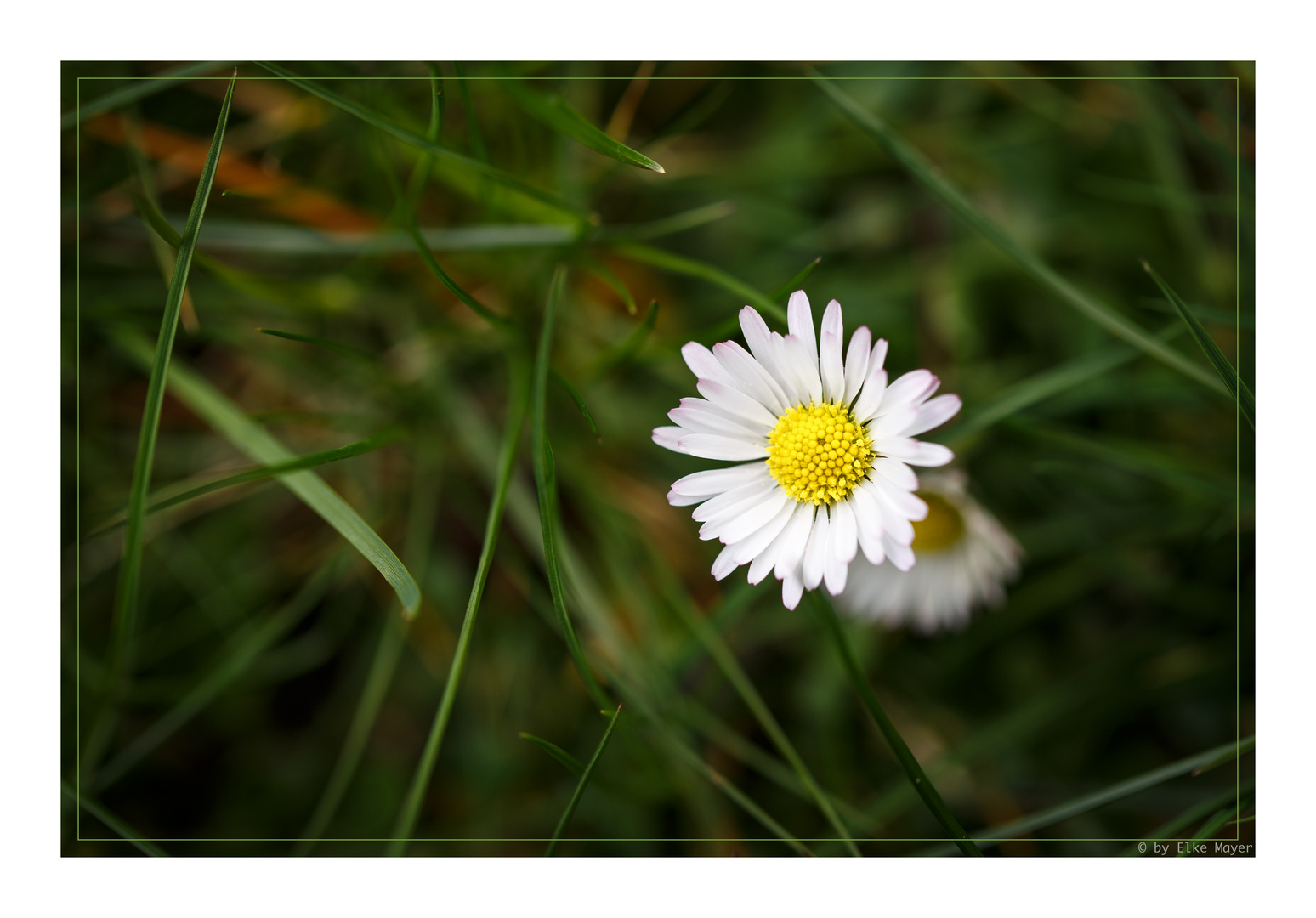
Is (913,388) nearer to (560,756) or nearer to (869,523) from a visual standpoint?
(869,523)

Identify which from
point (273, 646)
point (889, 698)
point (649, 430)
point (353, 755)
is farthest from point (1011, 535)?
point (273, 646)

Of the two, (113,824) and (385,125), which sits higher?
(385,125)

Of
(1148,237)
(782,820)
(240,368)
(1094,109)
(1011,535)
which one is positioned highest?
(1094,109)

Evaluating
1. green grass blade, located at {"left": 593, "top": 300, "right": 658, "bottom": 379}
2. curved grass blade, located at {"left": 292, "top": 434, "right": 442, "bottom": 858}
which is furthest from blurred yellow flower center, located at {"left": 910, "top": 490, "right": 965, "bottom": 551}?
curved grass blade, located at {"left": 292, "top": 434, "right": 442, "bottom": 858}

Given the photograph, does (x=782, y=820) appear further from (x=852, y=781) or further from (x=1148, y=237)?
(x=1148, y=237)

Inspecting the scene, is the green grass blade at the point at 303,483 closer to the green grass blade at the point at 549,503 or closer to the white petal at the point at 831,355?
the green grass blade at the point at 549,503

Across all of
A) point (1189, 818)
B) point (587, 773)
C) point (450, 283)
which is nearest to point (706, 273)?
point (450, 283)

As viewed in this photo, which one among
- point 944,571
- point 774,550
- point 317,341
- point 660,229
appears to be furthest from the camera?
point 944,571
